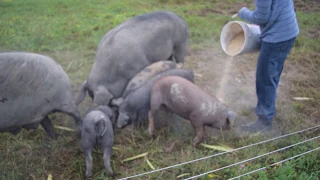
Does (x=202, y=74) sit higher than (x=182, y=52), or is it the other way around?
(x=182, y=52)

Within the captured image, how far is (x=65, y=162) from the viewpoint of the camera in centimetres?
359

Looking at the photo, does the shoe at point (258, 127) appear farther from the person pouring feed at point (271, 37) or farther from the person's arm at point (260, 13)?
the person's arm at point (260, 13)

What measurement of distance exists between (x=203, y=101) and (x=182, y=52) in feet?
5.74

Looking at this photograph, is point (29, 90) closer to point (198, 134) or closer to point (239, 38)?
point (198, 134)

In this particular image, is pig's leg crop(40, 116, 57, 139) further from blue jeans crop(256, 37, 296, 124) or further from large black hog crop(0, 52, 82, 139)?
blue jeans crop(256, 37, 296, 124)

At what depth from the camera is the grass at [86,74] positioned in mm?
3475

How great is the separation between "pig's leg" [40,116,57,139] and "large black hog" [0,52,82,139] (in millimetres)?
196

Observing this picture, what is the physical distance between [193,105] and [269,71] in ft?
3.06

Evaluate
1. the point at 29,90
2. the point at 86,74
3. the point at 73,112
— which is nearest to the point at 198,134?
Result: the point at 73,112

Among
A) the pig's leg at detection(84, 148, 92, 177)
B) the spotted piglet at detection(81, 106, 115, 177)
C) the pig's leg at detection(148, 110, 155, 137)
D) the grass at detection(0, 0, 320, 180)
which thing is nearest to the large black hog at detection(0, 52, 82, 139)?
the grass at detection(0, 0, 320, 180)

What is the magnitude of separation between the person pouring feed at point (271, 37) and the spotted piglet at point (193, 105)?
20.7 inches

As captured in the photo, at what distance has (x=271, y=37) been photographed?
366cm

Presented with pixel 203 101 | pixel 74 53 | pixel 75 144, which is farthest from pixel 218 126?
pixel 74 53

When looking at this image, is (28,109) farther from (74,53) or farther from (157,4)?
(157,4)
